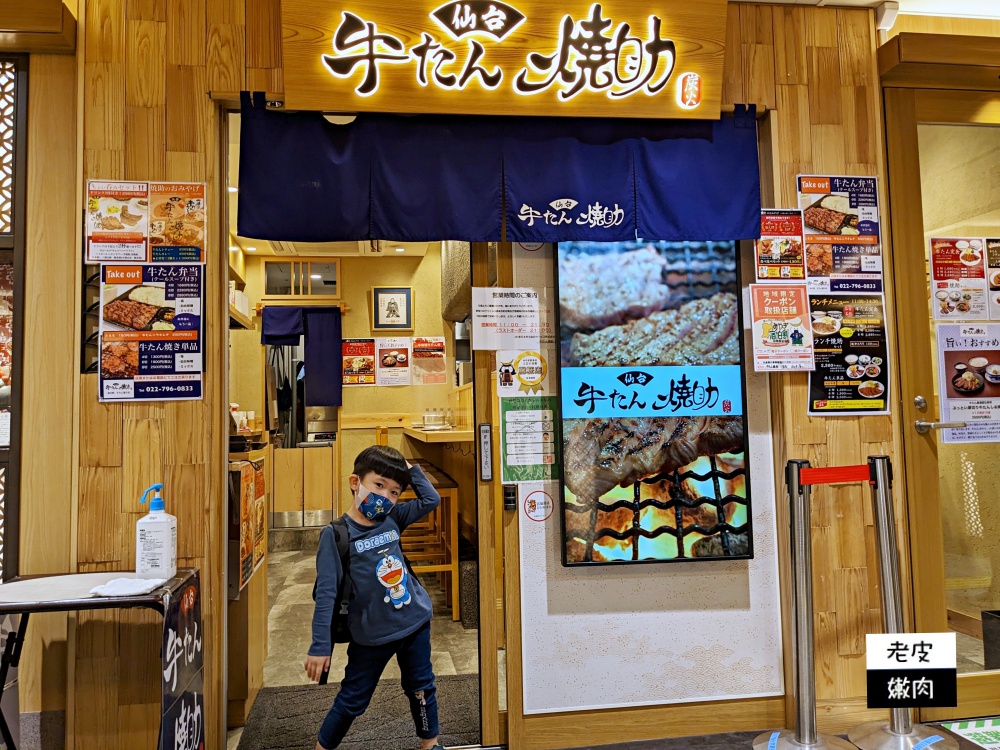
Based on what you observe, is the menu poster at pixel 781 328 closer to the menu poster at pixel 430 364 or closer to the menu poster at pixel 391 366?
the menu poster at pixel 430 364

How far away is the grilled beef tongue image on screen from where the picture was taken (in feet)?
8.87

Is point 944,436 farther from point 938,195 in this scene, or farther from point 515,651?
point 515,651

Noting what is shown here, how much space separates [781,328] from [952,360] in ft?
2.65

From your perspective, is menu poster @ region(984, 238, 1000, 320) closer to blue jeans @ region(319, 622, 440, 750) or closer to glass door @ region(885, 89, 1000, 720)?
glass door @ region(885, 89, 1000, 720)

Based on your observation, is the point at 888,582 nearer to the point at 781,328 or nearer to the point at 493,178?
the point at 781,328

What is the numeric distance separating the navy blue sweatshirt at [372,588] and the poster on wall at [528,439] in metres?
0.41

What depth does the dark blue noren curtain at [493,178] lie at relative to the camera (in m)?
2.56

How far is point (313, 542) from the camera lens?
19.4 ft

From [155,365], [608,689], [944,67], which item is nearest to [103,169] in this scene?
[155,365]

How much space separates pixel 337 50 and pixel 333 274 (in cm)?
410

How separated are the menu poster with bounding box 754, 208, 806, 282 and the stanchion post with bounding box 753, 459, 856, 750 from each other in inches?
31.3

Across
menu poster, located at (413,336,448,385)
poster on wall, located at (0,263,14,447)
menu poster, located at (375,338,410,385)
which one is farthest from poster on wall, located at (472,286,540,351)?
menu poster, located at (375,338,410,385)

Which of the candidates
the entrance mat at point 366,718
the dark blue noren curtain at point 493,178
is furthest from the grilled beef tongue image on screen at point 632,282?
the entrance mat at point 366,718

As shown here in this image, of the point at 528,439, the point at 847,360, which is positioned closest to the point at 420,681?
the point at 528,439
